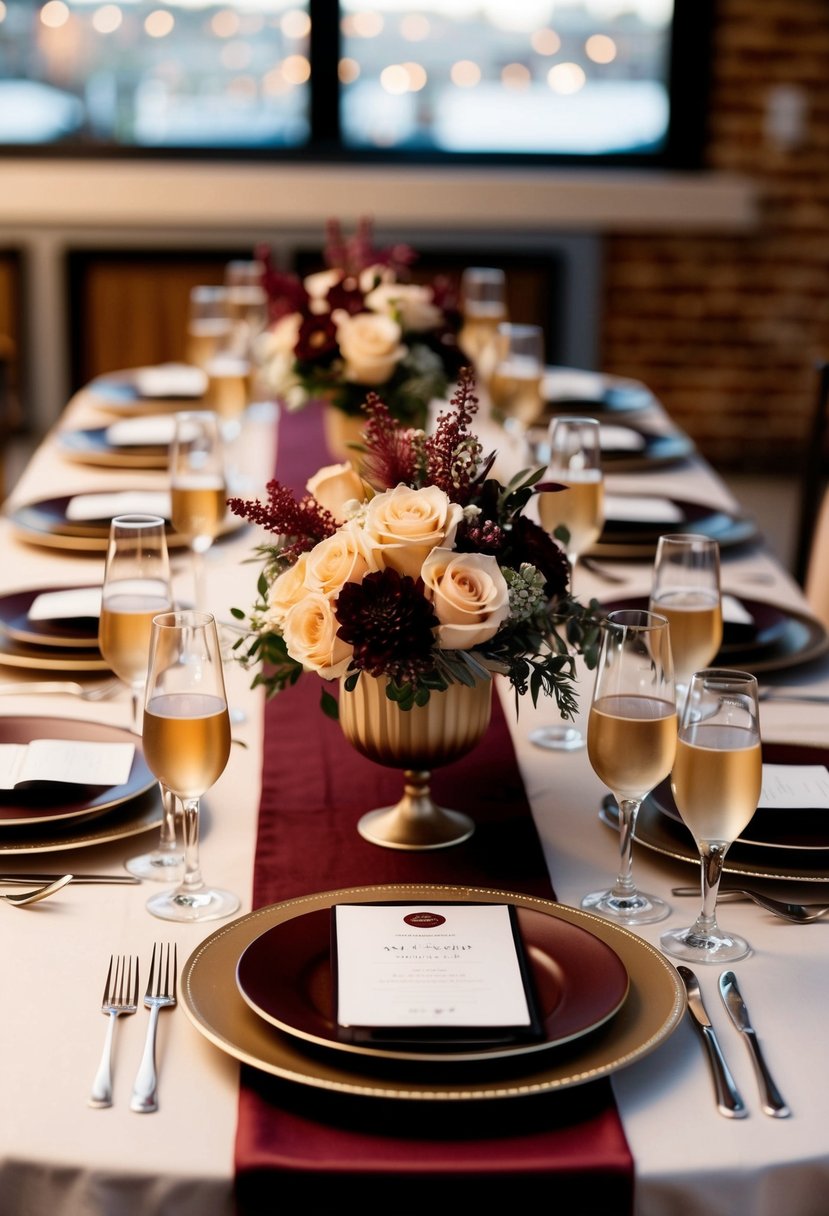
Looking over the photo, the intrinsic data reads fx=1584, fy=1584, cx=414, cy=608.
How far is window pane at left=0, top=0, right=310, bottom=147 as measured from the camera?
555 cm

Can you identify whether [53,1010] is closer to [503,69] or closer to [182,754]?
[182,754]

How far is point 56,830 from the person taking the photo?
53.7 inches

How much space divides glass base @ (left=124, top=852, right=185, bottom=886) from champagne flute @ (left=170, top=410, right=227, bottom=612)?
0.56 meters

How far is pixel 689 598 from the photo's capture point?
164 centimetres

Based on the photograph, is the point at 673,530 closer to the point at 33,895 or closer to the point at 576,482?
the point at 576,482

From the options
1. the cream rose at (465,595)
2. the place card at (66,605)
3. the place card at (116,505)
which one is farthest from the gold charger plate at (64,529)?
the cream rose at (465,595)

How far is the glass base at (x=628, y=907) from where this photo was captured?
4.14 feet

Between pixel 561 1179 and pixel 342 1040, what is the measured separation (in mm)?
160

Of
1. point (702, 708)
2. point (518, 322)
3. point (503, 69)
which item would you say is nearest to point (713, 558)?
point (702, 708)

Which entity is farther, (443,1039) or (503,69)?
(503,69)

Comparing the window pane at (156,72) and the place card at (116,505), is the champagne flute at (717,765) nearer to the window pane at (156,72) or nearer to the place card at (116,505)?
the place card at (116,505)

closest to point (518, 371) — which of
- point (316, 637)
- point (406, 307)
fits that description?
point (406, 307)

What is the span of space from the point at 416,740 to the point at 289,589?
0.17m

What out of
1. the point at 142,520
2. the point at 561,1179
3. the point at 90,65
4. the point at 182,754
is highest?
the point at 90,65
